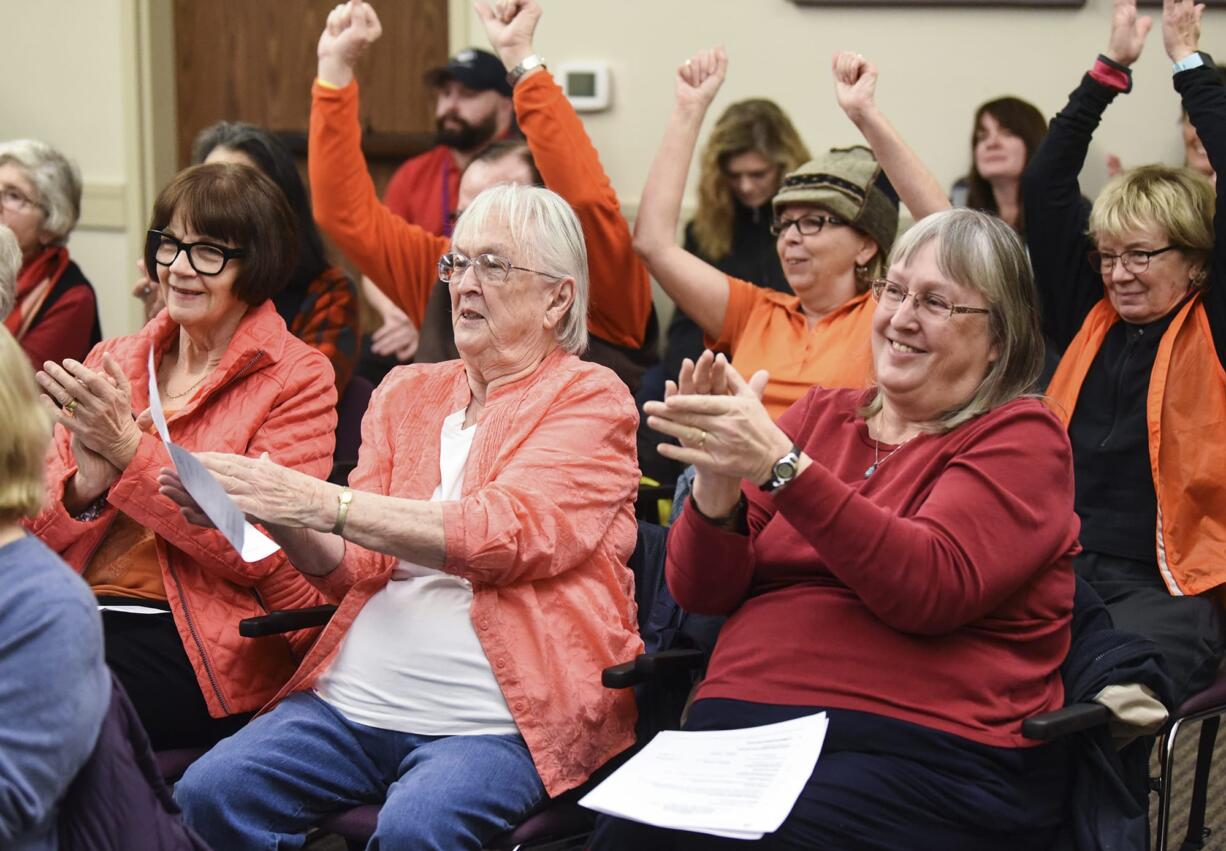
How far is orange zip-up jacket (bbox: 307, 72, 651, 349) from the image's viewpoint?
3.00 meters

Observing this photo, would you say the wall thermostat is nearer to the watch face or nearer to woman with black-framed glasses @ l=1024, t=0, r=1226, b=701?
woman with black-framed glasses @ l=1024, t=0, r=1226, b=701

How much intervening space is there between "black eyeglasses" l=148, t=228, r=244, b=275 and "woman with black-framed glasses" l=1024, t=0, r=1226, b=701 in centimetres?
159

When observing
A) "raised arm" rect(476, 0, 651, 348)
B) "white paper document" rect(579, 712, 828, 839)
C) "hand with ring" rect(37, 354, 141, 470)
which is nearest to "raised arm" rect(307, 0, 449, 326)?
"raised arm" rect(476, 0, 651, 348)

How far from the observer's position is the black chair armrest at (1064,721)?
180 cm

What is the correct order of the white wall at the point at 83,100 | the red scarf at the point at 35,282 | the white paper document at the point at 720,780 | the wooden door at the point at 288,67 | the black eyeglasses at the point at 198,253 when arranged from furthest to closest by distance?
the wooden door at the point at 288,67
the white wall at the point at 83,100
the red scarf at the point at 35,282
the black eyeglasses at the point at 198,253
the white paper document at the point at 720,780

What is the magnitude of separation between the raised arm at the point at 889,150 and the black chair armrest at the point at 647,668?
1168 mm

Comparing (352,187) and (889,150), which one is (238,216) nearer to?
(352,187)

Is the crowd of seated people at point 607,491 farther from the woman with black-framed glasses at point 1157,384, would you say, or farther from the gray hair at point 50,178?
the gray hair at point 50,178

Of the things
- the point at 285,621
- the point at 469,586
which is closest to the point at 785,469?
the point at 469,586

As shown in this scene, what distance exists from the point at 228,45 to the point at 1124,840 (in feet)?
13.6

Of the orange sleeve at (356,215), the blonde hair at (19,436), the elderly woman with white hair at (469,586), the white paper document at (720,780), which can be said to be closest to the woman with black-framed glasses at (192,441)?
the elderly woman with white hair at (469,586)

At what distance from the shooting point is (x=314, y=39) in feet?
16.2

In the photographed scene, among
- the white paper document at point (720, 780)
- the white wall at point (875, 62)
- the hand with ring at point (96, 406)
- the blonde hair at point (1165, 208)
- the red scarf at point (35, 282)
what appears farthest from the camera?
the white wall at point (875, 62)

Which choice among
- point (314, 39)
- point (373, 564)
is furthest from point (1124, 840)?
point (314, 39)
